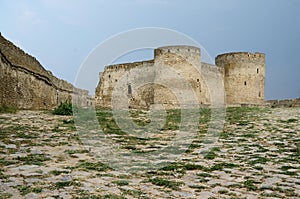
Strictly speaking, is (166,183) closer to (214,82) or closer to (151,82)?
(151,82)

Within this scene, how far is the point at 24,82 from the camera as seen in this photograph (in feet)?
51.0

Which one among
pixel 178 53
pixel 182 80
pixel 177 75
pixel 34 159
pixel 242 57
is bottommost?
pixel 34 159

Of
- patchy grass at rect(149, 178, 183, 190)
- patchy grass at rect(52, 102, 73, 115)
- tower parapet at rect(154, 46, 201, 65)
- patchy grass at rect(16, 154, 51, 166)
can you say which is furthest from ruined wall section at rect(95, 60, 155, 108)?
patchy grass at rect(149, 178, 183, 190)

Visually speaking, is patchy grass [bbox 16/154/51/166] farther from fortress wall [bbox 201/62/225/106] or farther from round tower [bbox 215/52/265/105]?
round tower [bbox 215/52/265/105]

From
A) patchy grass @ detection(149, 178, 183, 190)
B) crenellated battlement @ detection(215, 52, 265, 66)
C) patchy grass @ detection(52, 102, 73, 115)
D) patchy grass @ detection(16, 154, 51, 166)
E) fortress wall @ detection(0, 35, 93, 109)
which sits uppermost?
crenellated battlement @ detection(215, 52, 265, 66)

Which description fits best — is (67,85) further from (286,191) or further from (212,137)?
(286,191)

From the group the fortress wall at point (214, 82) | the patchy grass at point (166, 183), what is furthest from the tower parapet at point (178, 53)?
the patchy grass at point (166, 183)

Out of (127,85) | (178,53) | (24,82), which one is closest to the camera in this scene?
(24,82)

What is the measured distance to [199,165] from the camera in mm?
6379

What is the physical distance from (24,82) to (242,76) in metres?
22.1

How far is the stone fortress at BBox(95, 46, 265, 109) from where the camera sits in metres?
26.5

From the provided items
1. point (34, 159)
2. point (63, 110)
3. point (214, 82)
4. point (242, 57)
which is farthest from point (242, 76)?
point (34, 159)

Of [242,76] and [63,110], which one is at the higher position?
[242,76]

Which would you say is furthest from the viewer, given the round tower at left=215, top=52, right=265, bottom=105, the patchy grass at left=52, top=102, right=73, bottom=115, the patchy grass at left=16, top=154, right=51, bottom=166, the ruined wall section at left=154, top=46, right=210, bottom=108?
the round tower at left=215, top=52, right=265, bottom=105
